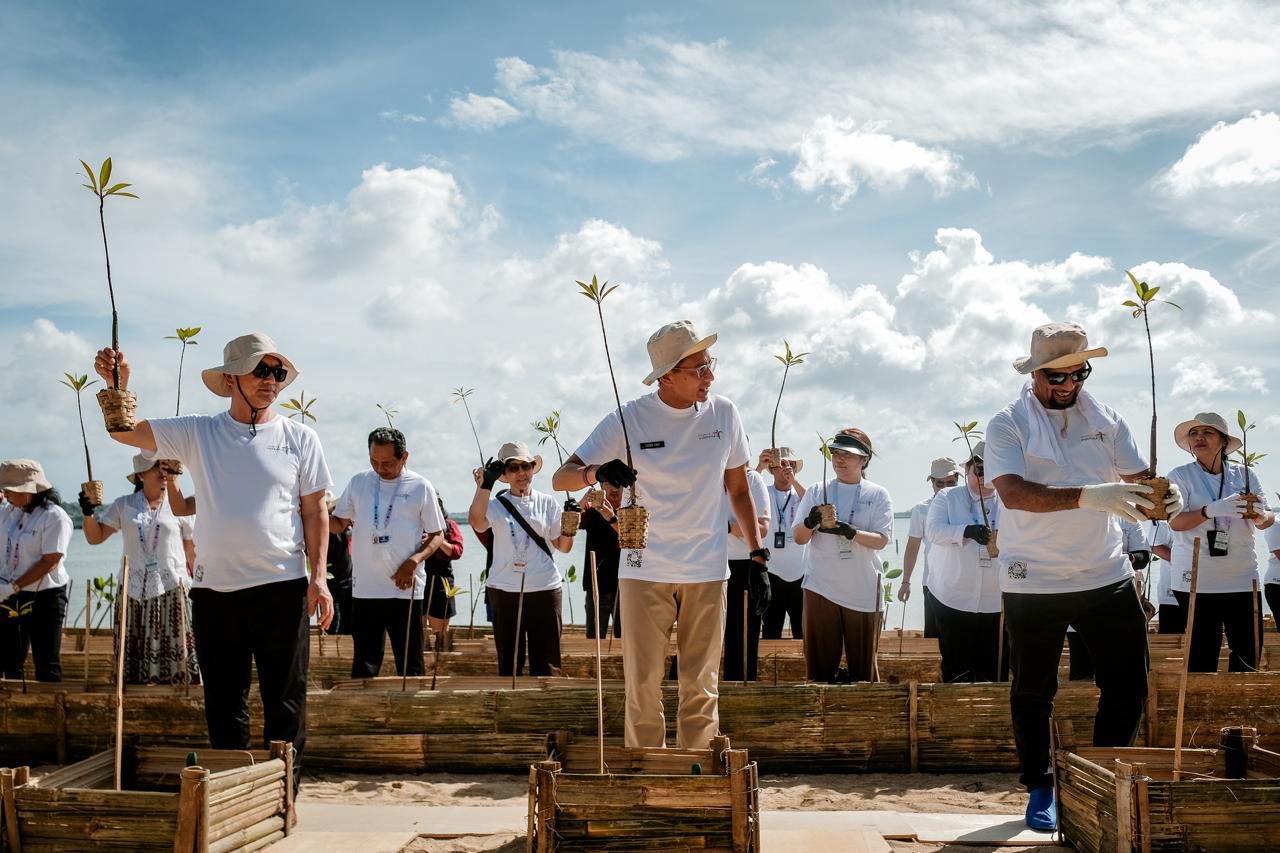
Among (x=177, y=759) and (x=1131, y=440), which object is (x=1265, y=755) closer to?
(x=1131, y=440)

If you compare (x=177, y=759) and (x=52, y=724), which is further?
(x=52, y=724)

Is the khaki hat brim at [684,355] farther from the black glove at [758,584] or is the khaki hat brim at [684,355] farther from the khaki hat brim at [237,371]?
the black glove at [758,584]

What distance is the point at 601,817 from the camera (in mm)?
3098

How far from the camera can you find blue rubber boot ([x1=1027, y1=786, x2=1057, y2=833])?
369cm

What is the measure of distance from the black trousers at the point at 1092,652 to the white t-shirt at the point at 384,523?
3305 mm

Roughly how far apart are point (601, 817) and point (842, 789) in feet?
6.12

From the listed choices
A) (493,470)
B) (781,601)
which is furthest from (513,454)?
(781,601)

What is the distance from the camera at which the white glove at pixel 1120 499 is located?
3359 mm

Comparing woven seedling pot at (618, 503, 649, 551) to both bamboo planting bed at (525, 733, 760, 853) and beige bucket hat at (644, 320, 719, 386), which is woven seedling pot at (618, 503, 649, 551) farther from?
bamboo planting bed at (525, 733, 760, 853)

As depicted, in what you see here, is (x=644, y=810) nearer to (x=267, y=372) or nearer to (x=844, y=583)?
(x=267, y=372)

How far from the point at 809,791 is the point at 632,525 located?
161 cm

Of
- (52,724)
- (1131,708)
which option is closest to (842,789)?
(1131,708)

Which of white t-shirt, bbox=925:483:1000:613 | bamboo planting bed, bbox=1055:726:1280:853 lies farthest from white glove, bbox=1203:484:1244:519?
bamboo planting bed, bbox=1055:726:1280:853

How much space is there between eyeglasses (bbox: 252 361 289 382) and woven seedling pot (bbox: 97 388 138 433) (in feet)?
1.32
